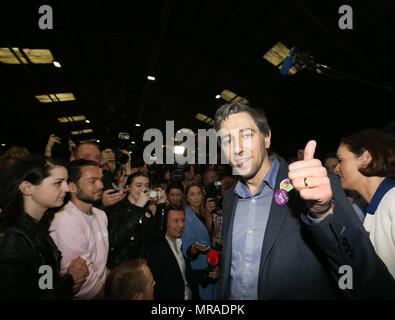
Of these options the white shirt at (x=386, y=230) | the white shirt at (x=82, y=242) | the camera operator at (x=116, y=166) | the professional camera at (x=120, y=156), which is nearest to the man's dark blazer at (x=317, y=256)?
the white shirt at (x=386, y=230)

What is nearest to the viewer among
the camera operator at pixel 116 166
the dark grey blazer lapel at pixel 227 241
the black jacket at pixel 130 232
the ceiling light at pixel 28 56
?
the dark grey blazer lapel at pixel 227 241

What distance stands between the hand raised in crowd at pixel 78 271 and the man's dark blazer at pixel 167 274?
72 cm

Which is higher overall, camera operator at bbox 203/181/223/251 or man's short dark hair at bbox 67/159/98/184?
man's short dark hair at bbox 67/159/98/184

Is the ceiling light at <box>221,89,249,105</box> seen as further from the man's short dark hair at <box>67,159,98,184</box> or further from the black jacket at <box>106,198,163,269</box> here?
the man's short dark hair at <box>67,159,98,184</box>

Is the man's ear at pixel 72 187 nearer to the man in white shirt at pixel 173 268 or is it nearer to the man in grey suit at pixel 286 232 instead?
the man in white shirt at pixel 173 268

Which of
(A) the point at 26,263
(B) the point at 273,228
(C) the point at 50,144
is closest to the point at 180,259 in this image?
(A) the point at 26,263

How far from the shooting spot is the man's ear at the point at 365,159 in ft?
5.08

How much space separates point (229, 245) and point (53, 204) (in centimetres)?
147

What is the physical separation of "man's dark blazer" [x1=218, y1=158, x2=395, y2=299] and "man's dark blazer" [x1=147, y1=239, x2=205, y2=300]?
1.32 meters

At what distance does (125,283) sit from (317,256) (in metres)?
1.31

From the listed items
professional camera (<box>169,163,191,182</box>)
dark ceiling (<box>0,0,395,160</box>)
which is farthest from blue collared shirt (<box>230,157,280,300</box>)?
dark ceiling (<box>0,0,395,160</box>)

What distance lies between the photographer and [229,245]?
4.63ft

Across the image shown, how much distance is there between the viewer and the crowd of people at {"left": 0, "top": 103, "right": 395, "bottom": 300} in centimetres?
83

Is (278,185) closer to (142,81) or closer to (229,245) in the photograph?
(229,245)
